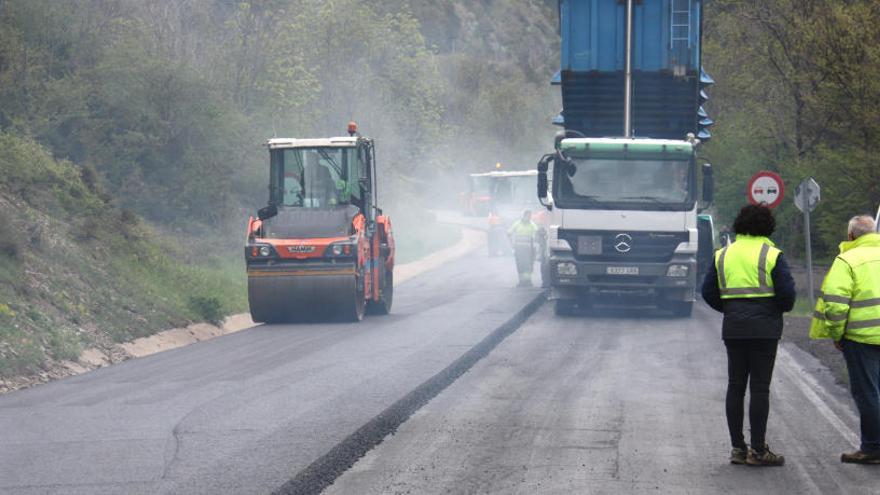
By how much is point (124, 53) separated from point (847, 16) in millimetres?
17101

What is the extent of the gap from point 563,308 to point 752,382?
41.2ft

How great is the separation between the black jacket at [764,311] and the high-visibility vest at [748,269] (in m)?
0.04

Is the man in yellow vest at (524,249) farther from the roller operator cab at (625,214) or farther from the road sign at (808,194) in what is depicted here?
the roller operator cab at (625,214)

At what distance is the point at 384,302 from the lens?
2084 centimetres

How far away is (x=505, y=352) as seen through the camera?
15078mm

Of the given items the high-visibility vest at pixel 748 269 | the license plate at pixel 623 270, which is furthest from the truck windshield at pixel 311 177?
the high-visibility vest at pixel 748 269

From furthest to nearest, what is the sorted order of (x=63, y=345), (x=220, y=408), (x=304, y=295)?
(x=304, y=295) < (x=63, y=345) < (x=220, y=408)

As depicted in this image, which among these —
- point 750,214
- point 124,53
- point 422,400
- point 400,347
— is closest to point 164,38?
point 124,53

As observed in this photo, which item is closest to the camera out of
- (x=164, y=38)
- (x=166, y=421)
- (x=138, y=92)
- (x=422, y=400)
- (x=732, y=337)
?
(x=732, y=337)

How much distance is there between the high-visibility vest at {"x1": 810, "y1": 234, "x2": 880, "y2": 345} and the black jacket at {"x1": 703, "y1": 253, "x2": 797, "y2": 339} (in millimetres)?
271

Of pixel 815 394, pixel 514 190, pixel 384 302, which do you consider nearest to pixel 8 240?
pixel 384 302

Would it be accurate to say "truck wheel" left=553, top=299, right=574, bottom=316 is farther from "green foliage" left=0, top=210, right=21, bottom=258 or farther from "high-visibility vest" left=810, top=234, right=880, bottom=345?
"high-visibility vest" left=810, top=234, right=880, bottom=345

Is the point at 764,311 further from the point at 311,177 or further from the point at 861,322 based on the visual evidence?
the point at 311,177

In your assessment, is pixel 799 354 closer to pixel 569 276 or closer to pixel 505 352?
pixel 505 352
